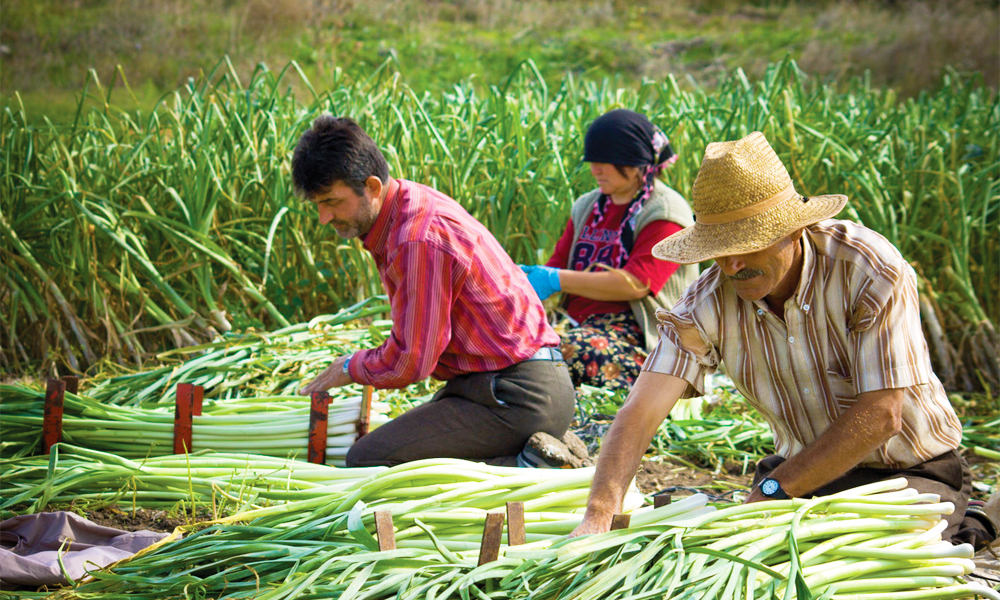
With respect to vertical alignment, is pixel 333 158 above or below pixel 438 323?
above

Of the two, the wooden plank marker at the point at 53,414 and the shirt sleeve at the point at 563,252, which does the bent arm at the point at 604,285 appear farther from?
the wooden plank marker at the point at 53,414

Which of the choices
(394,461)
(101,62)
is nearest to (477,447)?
(394,461)

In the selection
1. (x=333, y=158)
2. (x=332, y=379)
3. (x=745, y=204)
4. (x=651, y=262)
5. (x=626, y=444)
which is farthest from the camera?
(x=651, y=262)

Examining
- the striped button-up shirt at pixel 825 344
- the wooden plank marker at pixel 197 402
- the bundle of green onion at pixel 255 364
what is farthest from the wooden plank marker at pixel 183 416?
the striped button-up shirt at pixel 825 344

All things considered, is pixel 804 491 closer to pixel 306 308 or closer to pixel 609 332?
pixel 609 332

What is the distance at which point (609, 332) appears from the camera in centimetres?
345

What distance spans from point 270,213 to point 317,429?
1.75 metres

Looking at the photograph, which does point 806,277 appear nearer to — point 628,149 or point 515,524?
point 515,524

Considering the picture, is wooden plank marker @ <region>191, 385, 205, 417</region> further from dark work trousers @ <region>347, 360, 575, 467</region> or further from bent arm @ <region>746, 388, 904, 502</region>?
bent arm @ <region>746, 388, 904, 502</region>

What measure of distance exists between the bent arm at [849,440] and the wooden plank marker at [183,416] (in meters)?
1.80

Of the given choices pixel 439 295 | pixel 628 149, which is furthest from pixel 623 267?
pixel 439 295

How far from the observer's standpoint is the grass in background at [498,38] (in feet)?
37.9

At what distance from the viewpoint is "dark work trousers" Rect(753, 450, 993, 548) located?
196 centimetres

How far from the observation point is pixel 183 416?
273cm
